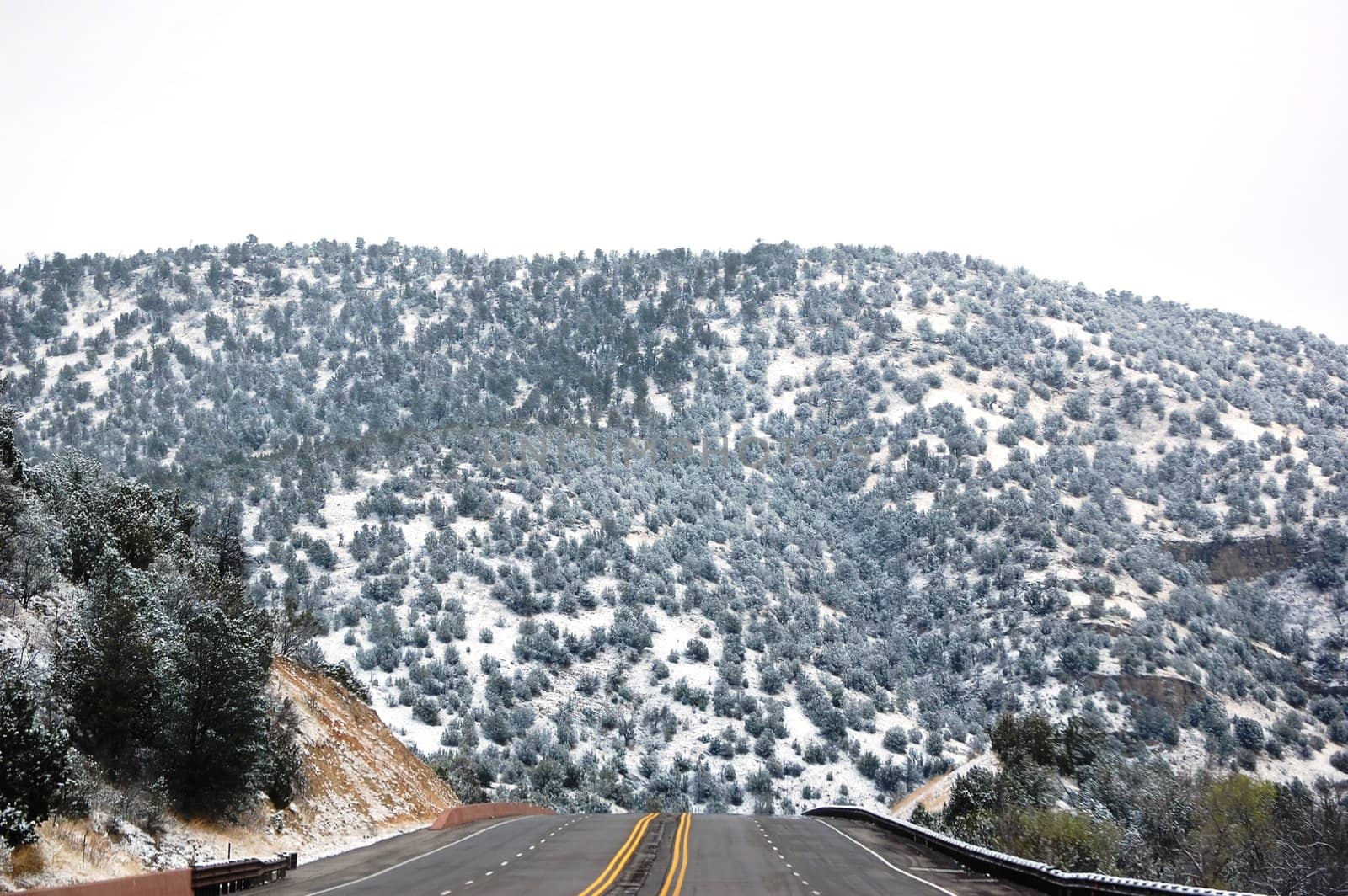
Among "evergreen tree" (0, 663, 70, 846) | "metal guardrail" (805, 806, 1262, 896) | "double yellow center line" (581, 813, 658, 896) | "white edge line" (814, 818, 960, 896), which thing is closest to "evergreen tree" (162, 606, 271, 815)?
"evergreen tree" (0, 663, 70, 846)

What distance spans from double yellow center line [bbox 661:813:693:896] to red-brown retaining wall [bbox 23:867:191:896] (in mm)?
8363

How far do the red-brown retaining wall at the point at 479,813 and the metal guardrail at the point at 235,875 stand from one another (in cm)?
1567

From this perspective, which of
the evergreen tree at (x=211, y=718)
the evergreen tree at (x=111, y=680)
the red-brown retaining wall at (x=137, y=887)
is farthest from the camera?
the evergreen tree at (x=211, y=718)

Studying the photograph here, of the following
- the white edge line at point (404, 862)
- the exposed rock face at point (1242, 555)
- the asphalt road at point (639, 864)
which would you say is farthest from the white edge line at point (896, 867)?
the exposed rock face at point (1242, 555)

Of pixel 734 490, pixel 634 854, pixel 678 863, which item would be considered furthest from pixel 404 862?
pixel 734 490

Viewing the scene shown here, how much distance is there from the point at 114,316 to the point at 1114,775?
124098mm

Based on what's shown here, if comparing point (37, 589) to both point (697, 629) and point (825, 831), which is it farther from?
point (697, 629)

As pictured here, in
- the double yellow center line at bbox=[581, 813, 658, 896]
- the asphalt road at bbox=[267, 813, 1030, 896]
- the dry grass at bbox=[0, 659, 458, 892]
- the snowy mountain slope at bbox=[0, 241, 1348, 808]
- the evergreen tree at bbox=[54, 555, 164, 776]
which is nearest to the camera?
the dry grass at bbox=[0, 659, 458, 892]

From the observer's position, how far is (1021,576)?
277 feet

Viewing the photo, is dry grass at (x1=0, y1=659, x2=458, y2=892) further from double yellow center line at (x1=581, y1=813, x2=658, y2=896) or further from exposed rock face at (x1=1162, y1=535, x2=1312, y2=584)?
exposed rock face at (x1=1162, y1=535, x2=1312, y2=584)

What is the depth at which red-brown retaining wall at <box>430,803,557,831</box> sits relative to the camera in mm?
38906

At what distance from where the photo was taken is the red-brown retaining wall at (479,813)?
38906 mm

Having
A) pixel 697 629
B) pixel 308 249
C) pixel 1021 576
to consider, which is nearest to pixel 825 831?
pixel 697 629

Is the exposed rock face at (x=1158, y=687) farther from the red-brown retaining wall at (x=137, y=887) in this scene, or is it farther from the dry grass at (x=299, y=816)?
the red-brown retaining wall at (x=137, y=887)
